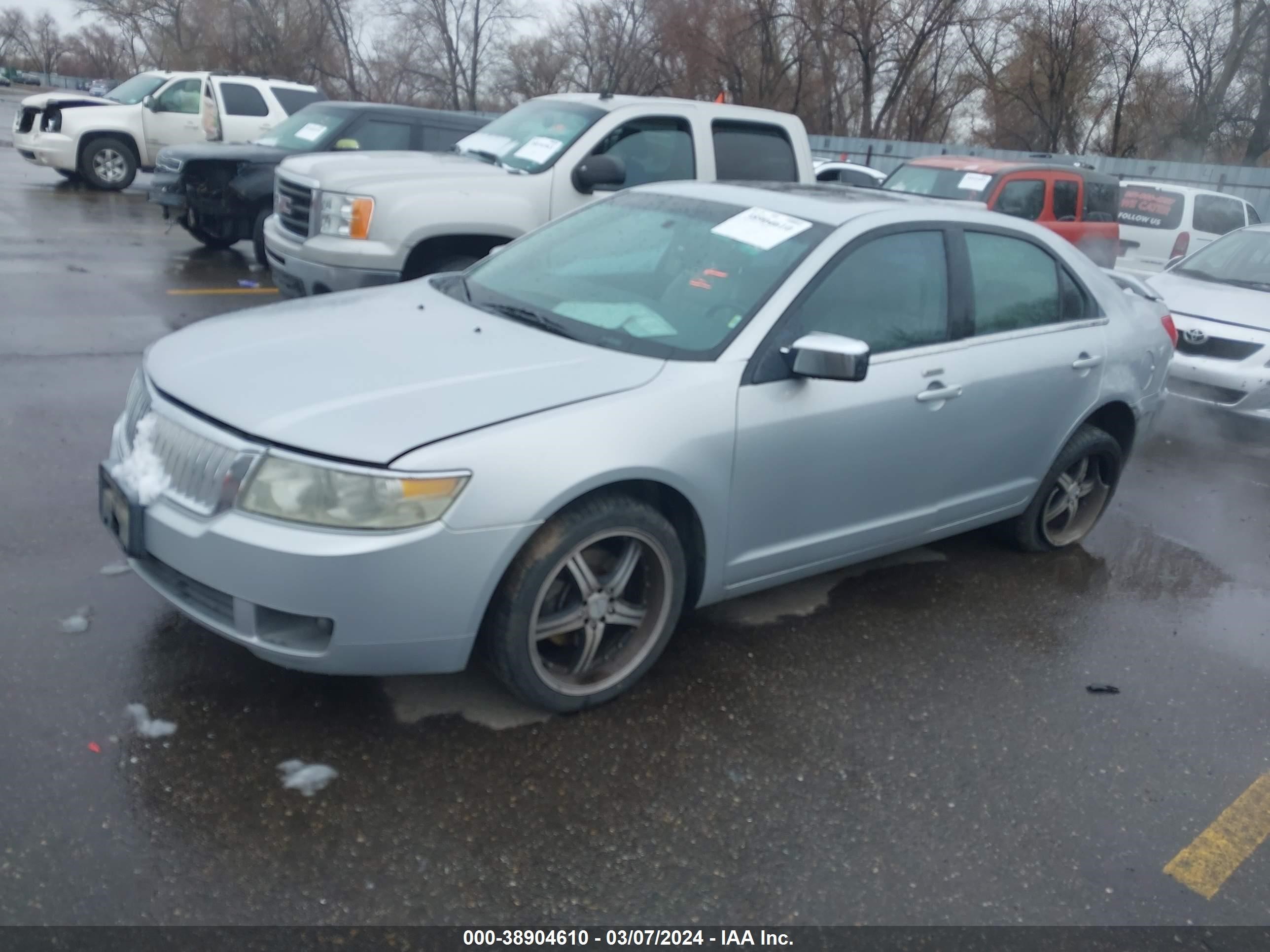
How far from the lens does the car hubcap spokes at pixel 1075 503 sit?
523cm

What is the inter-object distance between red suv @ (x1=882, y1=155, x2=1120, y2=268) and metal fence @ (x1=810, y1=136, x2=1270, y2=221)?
4139 mm

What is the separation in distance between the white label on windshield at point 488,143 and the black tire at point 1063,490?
4.74 metres

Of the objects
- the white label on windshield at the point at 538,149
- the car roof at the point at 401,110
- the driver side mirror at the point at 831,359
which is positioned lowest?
the driver side mirror at the point at 831,359

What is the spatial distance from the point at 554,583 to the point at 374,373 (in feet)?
2.81

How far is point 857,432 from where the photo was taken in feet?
13.0

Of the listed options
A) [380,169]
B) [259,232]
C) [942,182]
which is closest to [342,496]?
[380,169]

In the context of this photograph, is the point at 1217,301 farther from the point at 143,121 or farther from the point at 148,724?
the point at 143,121

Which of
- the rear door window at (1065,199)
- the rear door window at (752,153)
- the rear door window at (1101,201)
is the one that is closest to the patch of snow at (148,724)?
the rear door window at (752,153)

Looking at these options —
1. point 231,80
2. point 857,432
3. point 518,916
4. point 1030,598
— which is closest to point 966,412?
point 857,432

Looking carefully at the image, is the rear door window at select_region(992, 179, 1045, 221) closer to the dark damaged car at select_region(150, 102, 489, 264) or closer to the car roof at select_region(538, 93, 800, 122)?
the car roof at select_region(538, 93, 800, 122)

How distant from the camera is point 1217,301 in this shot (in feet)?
27.8

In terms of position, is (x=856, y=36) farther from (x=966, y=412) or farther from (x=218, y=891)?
(x=218, y=891)

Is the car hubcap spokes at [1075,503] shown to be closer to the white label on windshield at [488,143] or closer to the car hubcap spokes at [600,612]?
the car hubcap spokes at [600,612]

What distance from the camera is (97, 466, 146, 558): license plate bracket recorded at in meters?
3.23
